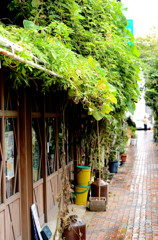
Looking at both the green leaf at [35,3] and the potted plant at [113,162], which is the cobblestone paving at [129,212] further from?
the green leaf at [35,3]

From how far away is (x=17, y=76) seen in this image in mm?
4066

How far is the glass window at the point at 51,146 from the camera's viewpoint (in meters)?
7.67

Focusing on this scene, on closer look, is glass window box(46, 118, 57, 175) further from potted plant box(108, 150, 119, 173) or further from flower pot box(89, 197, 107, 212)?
potted plant box(108, 150, 119, 173)

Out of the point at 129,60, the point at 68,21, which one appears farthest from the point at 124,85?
the point at 68,21

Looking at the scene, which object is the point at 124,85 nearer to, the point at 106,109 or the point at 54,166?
the point at 54,166

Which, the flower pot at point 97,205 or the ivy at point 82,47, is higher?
the ivy at point 82,47

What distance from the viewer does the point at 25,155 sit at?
228 inches

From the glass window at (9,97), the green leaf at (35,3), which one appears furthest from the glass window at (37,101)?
the green leaf at (35,3)

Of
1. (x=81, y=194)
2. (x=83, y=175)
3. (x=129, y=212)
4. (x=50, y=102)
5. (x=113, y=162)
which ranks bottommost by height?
(x=129, y=212)

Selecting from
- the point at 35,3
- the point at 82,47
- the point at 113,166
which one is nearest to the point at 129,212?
the point at 82,47

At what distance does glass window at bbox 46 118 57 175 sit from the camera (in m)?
7.67

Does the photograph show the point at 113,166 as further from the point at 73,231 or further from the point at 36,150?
the point at 73,231

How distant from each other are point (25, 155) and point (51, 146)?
2166mm

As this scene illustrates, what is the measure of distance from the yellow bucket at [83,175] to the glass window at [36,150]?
75.7 inches
